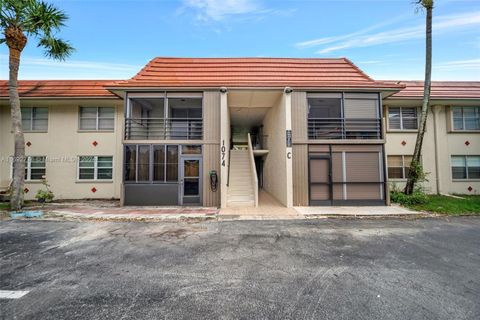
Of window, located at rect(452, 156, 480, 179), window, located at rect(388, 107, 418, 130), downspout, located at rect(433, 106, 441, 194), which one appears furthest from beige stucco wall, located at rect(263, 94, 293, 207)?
window, located at rect(452, 156, 480, 179)

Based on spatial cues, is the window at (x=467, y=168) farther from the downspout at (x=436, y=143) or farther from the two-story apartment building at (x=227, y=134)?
the downspout at (x=436, y=143)

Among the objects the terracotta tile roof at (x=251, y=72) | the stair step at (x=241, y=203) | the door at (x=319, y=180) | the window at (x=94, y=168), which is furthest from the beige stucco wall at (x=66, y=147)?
the door at (x=319, y=180)

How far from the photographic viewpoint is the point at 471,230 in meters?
6.15

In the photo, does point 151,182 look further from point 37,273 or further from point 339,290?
point 339,290

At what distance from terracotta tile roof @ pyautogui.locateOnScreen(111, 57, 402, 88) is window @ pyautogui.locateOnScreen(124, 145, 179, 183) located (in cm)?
A: 329

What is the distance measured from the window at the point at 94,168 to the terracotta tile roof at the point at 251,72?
16.6 feet

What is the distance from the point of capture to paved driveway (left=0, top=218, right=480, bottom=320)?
2.70 meters

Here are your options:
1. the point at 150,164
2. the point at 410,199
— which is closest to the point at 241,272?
the point at 150,164

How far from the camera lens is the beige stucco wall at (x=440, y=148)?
11.8 m

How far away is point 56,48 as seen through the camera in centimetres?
950

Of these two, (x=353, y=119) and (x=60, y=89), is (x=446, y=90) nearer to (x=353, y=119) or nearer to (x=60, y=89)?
(x=353, y=119)

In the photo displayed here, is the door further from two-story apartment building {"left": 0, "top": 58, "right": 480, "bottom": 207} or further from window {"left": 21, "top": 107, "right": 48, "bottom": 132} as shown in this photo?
window {"left": 21, "top": 107, "right": 48, "bottom": 132}

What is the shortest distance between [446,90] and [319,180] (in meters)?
10.4

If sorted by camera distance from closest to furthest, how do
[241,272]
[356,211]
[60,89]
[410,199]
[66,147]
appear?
[241,272] → [356,211] → [410,199] → [60,89] → [66,147]
